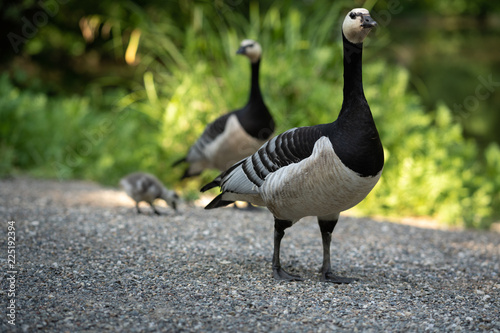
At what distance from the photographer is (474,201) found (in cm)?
862

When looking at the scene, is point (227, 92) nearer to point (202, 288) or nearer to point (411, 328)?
point (202, 288)

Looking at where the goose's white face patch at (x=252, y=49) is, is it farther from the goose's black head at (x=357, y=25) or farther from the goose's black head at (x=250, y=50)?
the goose's black head at (x=357, y=25)

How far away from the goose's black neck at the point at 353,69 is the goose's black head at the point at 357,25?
0.20ft

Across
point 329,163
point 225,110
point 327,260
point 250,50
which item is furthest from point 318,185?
point 225,110

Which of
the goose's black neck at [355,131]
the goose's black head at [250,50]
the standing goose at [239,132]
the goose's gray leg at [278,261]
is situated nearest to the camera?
the goose's black neck at [355,131]

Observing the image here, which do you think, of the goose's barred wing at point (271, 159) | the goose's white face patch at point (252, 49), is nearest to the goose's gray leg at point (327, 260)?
the goose's barred wing at point (271, 159)

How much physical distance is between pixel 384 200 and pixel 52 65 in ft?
36.3

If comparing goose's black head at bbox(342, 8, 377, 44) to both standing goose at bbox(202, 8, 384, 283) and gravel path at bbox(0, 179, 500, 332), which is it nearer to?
standing goose at bbox(202, 8, 384, 283)

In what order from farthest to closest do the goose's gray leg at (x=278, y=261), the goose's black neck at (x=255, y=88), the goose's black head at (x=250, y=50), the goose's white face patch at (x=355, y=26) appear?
the goose's black head at (x=250, y=50), the goose's black neck at (x=255, y=88), the goose's gray leg at (x=278, y=261), the goose's white face patch at (x=355, y=26)

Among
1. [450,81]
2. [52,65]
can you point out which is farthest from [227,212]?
[450,81]

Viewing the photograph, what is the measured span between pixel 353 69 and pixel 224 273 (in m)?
2.14

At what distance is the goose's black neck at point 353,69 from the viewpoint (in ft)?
14.4

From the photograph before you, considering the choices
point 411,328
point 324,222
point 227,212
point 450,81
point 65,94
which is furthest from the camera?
point 450,81

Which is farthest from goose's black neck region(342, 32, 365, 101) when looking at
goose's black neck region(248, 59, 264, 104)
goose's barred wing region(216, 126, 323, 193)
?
goose's black neck region(248, 59, 264, 104)
